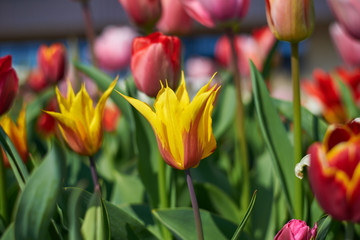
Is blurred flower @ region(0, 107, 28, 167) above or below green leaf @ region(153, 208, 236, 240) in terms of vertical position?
above

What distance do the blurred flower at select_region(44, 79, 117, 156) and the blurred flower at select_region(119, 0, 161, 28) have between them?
20 centimetres

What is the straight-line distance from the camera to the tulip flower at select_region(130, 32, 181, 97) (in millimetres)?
459

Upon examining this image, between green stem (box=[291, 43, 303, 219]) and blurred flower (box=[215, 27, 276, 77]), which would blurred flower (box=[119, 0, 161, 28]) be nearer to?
green stem (box=[291, 43, 303, 219])

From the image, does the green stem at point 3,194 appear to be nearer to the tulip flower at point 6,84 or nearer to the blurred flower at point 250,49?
the tulip flower at point 6,84

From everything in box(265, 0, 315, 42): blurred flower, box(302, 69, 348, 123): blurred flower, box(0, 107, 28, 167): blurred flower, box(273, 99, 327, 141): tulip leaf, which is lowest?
box(302, 69, 348, 123): blurred flower

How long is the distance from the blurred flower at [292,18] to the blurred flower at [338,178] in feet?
0.56

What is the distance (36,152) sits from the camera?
91 cm

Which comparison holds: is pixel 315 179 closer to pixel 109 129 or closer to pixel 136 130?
pixel 136 130

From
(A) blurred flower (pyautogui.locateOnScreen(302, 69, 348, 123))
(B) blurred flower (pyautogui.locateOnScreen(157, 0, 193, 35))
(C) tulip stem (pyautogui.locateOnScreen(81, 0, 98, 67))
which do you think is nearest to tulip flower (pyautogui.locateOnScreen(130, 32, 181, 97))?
(B) blurred flower (pyautogui.locateOnScreen(157, 0, 193, 35))

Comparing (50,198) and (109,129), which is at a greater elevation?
(50,198)

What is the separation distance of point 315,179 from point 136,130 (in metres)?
0.28

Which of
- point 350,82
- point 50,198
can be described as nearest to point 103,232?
point 50,198

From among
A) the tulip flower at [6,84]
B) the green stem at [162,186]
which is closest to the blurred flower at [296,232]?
the green stem at [162,186]

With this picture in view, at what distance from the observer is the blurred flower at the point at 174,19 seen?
776mm
